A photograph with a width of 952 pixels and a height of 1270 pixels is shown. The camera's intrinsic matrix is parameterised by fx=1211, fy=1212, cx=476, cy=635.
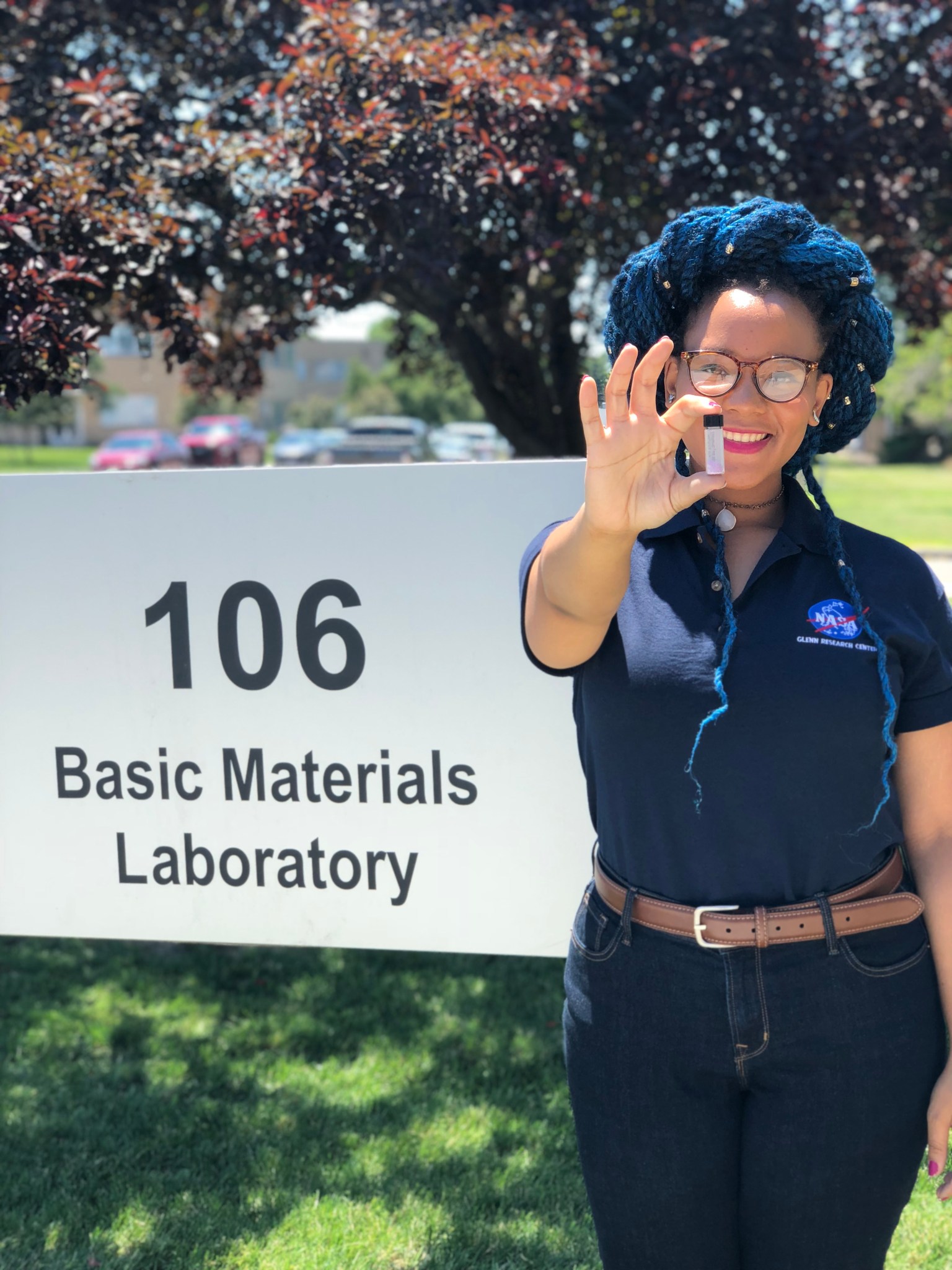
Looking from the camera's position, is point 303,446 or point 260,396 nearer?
point 303,446

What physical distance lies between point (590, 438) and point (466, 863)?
59.6 inches

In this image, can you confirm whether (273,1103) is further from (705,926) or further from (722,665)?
(722,665)

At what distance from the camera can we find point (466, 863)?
9.23 feet

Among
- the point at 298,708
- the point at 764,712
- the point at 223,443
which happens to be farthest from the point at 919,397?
the point at 764,712

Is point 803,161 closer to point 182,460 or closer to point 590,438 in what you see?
point 590,438

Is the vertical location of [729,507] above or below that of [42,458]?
above

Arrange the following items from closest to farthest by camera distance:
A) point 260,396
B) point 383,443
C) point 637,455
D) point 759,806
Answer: point 637,455 → point 759,806 → point 383,443 → point 260,396

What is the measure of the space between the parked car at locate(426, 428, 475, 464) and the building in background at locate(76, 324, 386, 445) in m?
8.59

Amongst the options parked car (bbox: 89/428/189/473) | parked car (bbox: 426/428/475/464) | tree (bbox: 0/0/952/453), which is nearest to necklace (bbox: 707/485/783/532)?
tree (bbox: 0/0/952/453)

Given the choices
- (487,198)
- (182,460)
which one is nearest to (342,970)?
(487,198)

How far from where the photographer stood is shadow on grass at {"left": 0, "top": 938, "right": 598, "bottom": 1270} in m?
2.89

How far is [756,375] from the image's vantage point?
5.35ft

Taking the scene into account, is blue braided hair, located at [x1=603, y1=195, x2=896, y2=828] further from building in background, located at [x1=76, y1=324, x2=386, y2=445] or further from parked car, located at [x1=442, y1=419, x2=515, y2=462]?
building in background, located at [x1=76, y1=324, x2=386, y2=445]

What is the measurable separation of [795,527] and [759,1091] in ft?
2.59
